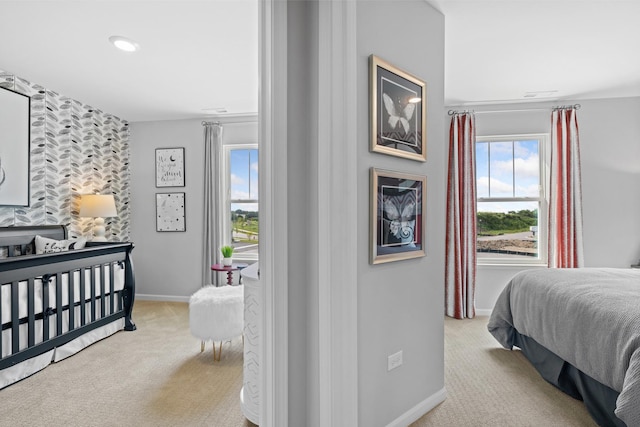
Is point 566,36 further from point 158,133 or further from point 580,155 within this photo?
point 158,133

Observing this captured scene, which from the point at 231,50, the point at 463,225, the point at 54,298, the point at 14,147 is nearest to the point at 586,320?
the point at 463,225

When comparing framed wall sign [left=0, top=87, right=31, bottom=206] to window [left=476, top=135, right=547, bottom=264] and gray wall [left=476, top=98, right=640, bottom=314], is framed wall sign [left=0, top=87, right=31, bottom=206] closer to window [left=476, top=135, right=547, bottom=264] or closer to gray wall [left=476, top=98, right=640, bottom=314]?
window [left=476, top=135, right=547, bottom=264]

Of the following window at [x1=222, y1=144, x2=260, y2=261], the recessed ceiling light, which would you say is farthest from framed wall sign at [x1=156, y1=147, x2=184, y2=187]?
the recessed ceiling light

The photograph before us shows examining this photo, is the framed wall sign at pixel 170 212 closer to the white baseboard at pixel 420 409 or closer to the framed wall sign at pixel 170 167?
the framed wall sign at pixel 170 167

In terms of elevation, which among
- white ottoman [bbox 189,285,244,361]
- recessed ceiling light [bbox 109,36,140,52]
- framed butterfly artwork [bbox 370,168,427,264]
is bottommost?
white ottoman [bbox 189,285,244,361]

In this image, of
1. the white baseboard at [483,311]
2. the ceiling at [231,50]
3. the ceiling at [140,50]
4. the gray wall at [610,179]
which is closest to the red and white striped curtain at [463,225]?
the white baseboard at [483,311]

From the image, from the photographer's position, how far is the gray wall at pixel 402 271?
5.98ft

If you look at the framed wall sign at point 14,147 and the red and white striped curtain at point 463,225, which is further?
the red and white striped curtain at point 463,225

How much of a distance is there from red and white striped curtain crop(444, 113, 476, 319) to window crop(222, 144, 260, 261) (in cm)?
243

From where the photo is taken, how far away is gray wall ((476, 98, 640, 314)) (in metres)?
4.08

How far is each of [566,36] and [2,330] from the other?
14.6 feet

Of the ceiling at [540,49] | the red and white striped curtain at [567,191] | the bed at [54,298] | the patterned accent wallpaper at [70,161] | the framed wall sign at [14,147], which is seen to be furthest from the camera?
the red and white striped curtain at [567,191]

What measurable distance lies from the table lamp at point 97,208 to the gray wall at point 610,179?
17.4 ft

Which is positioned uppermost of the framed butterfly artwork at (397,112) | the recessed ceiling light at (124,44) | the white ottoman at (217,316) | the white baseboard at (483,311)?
the recessed ceiling light at (124,44)
